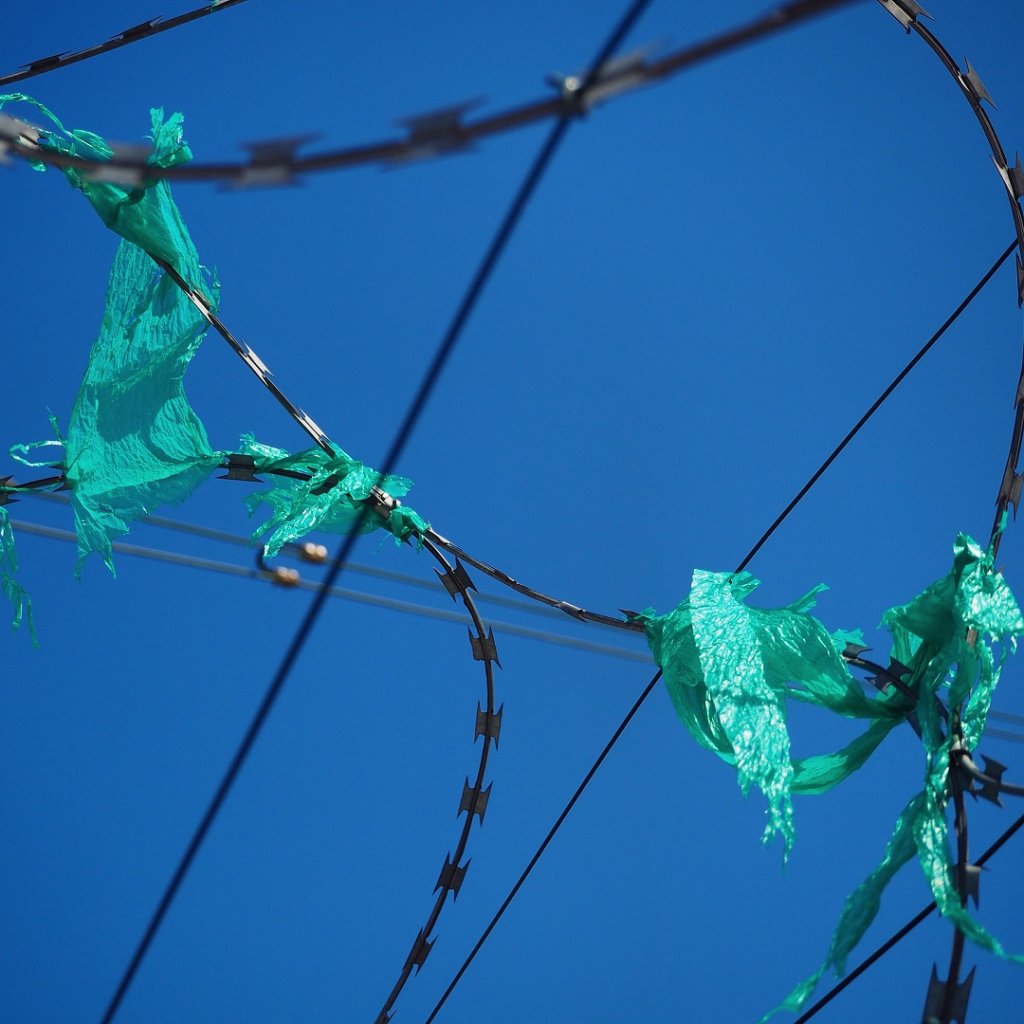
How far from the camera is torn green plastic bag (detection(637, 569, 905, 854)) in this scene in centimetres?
186

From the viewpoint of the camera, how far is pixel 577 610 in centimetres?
215

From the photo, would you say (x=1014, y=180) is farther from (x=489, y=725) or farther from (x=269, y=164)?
(x=269, y=164)

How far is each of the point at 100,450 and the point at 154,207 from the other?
372 mm

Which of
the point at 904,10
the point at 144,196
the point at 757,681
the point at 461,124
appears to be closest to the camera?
the point at 461,124

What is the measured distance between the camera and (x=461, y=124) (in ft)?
3.69

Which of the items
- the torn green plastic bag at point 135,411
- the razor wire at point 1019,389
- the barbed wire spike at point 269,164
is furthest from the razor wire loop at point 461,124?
the torn green plastic bag at point 135,411

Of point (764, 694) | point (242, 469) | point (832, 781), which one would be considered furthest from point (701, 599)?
point (242, 469)

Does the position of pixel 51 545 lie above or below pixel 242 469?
above

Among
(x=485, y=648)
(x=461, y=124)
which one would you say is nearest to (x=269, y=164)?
(x=461, y=124)

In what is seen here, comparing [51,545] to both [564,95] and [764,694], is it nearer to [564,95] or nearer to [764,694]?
[764,694]

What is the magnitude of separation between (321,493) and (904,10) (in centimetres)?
116

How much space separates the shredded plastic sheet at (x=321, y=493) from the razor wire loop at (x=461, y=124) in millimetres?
854

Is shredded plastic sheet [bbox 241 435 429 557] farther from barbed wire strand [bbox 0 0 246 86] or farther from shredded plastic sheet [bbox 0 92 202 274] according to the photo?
barbed wire strand [bbox 0 0 246 86]

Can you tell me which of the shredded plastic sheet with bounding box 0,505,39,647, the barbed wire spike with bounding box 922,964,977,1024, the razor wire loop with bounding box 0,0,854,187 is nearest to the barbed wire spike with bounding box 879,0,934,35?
the razor wire loop with bounding box 0,0,854,187
